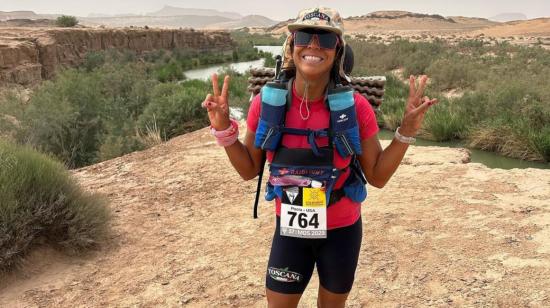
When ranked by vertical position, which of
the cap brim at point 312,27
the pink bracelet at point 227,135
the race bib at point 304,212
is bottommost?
the race bib at point 304,212

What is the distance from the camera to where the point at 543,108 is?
11.1 meters

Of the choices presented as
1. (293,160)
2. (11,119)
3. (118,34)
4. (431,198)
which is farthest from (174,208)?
(118,34)

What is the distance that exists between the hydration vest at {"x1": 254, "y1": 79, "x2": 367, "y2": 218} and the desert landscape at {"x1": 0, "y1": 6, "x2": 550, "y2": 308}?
1964 millimetres

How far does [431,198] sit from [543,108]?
6.38m

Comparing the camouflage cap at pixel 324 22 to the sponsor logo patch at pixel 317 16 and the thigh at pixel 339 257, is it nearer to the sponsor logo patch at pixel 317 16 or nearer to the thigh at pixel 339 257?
the sponsor logo patch at pixel 317 16

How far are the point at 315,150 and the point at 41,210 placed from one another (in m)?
3.54

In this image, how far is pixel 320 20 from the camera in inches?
88.1

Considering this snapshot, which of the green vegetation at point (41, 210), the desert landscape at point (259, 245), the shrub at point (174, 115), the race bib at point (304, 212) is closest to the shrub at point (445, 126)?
the desert landscape at point (259, 245)

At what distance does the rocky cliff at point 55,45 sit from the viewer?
66.7 ft

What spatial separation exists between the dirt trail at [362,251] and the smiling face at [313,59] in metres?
2.26

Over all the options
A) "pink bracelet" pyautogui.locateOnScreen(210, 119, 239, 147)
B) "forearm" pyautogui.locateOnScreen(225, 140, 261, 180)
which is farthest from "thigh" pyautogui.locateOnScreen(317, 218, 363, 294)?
"pink bracelet" pyautogui.locateOnScreen(210, 119, 239, 147)

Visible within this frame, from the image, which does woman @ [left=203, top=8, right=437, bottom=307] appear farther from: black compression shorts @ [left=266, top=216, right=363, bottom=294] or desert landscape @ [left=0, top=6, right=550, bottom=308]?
desert landscape @ [left=0, top=6, right=550, bottom=308]

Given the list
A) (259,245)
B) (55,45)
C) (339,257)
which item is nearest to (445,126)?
(259,245)

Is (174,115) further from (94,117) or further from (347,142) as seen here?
(347,142)
